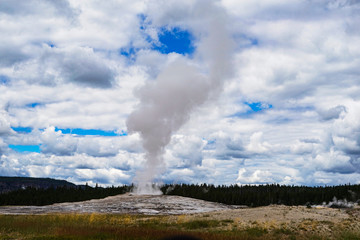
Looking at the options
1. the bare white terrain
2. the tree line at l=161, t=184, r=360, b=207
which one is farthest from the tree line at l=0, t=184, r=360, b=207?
the bare white terrain

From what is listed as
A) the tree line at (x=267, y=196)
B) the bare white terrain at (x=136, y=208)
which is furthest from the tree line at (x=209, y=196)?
the bare white terrain at (x=136, y=208)

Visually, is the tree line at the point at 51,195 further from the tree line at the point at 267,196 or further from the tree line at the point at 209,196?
the tree line at the point at 267,196

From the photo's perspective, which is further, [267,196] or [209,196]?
[267,196]

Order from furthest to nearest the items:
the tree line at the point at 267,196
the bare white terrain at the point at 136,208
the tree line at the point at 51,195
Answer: the tree line at the point at 51,195, the tree line at the point at 267,196, the bare white terrain at the point at 136,208

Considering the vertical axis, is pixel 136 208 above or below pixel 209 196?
below

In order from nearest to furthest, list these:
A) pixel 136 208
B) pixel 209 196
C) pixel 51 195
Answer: pixel 136 208
pixel 209 196
pixel 51 195

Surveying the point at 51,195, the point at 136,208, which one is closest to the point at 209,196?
the point at 136,208

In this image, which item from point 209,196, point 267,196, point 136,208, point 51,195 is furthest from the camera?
point 51,195

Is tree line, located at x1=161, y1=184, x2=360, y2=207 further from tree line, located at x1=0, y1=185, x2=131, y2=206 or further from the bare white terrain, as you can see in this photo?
the bare white terrain

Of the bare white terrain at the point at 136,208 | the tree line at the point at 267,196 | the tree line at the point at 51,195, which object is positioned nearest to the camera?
the bare white terrain at the point at 136,208

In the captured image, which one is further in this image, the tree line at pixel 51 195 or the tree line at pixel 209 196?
the tree line at pixel 51 195

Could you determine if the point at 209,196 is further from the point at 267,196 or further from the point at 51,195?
the point at 51,195

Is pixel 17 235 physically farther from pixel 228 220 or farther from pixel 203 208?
pixel 203 208

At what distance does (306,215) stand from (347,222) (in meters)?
5.56
